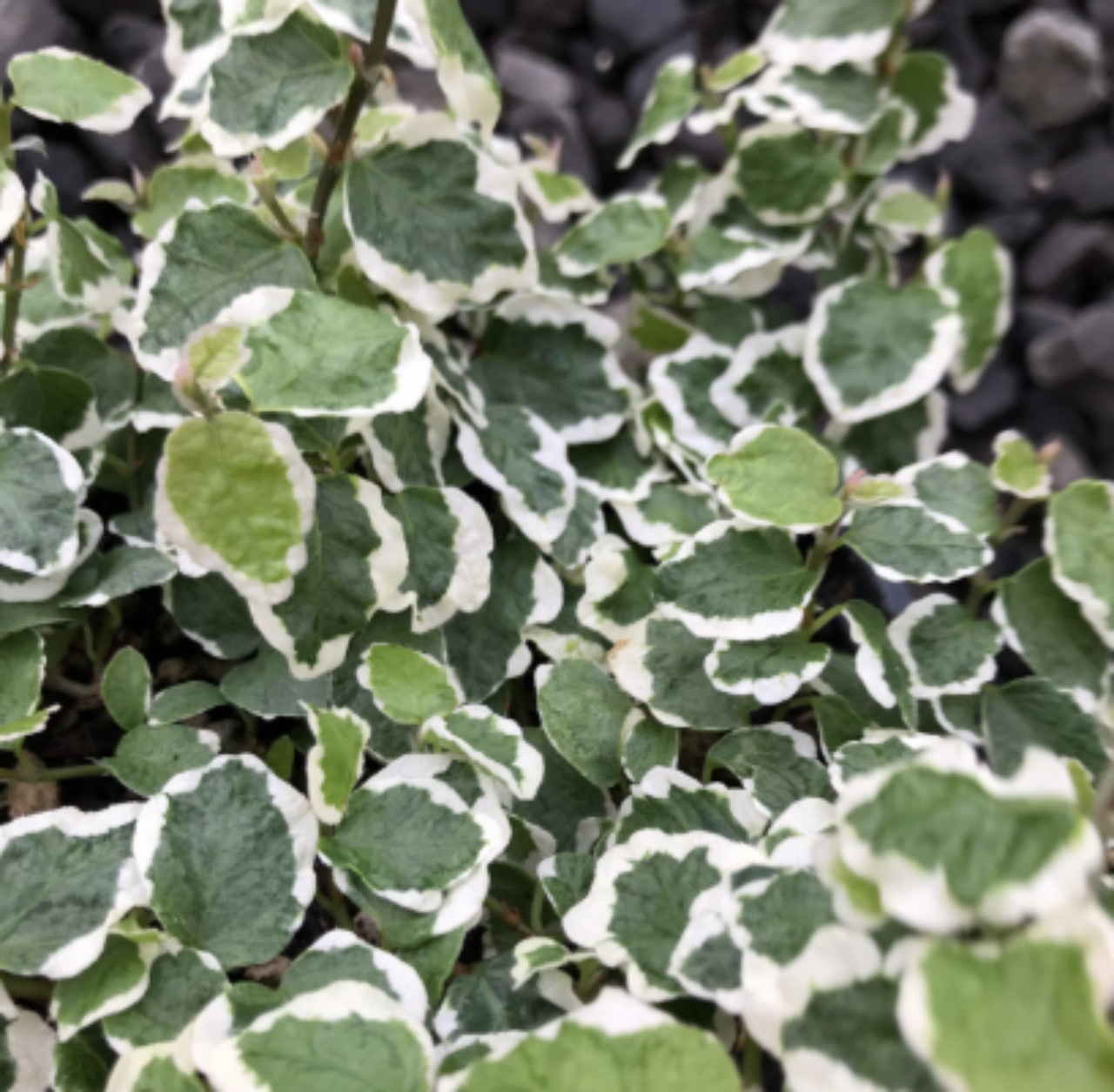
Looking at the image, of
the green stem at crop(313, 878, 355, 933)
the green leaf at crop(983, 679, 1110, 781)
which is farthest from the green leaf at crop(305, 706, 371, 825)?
the green leaf at crop(983, 679, 1110, 781)

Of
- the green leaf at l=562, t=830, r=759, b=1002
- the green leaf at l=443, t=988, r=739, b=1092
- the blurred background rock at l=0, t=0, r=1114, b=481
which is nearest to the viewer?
the green leaf at l=443, t=988, r=739, b=1092

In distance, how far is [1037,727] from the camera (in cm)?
97

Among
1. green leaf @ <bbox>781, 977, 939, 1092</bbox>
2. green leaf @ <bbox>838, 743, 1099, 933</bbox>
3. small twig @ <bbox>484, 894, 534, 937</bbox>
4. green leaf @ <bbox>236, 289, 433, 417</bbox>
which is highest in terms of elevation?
green leaf @ <bbox>838, 743, 1099, 933</bbox>

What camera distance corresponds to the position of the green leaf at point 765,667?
87 cm

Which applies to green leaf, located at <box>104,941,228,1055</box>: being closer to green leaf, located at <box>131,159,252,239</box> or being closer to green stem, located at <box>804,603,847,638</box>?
green stem, located at <box>804,603,847,638</box>

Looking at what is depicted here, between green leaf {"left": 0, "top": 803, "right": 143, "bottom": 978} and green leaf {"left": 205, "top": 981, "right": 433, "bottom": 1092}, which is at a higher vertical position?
green leaf {"left": 205, "top": 981, "right": 433, "bottom": 1092}

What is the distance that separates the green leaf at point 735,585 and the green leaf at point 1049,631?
0.23 metres

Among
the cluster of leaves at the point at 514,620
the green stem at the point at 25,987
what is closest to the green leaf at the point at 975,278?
the cluster of leaves at the point at 514,620

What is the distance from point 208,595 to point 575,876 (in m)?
0.43

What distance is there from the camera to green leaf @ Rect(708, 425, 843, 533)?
0.87 meters

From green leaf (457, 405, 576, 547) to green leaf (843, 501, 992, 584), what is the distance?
0.92ft

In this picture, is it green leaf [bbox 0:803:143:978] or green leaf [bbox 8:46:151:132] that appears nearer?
green leaf [bbox 0:803:143:978]

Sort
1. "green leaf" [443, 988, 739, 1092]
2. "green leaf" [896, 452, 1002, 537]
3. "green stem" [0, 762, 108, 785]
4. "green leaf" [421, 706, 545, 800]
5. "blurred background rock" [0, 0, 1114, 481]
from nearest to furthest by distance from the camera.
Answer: "green leaf" [443, 988, 739, 1092] → "green leaf" [421, 706, 545, 800] → "green stem" [0, 762, 108, 785] → "green leaf" [896, 452, 1002, 537] → "blurred background rock" [0, 0, 1114, 481]

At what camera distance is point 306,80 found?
89 cm
